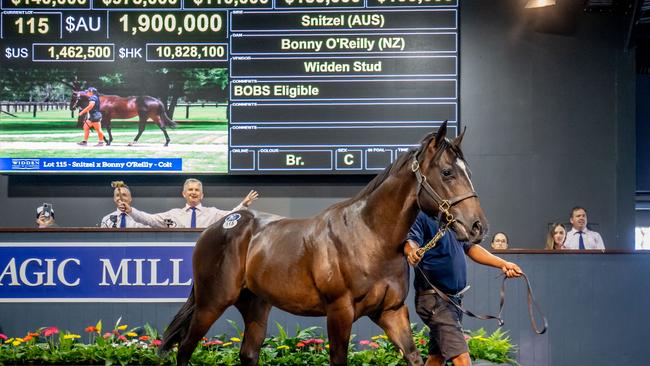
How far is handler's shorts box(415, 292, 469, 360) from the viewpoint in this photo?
5445 millimetres

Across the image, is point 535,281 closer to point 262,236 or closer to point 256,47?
point 262,236

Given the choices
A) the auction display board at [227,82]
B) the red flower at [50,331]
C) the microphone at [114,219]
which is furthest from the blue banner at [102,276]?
the auction display board at [227,82]

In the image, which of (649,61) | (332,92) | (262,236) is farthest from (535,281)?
(649,61)

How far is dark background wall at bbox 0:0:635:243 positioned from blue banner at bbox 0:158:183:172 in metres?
0.52

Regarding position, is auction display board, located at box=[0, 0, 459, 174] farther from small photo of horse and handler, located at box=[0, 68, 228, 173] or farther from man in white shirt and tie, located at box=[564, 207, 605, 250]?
man in white shirt and tie, located at box=[564, 207, 605, 250]

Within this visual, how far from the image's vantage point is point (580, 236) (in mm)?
10188

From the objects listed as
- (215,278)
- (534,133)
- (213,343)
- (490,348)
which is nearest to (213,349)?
(213,343)

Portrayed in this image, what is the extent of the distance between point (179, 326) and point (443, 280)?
7.10 feet

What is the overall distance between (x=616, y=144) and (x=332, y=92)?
3523 mm

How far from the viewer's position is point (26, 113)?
10930mm

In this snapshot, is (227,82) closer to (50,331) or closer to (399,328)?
(50,331)

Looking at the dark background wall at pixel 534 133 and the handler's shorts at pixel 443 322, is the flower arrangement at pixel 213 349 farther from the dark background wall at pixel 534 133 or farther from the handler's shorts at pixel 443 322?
the dark background wall at pixel 534 133

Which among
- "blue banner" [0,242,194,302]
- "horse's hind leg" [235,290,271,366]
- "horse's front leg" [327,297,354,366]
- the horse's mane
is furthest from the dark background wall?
"horse's front leg" [327,297,354,366]

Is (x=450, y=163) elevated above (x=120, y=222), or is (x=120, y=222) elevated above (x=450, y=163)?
(x=450, y=163)
